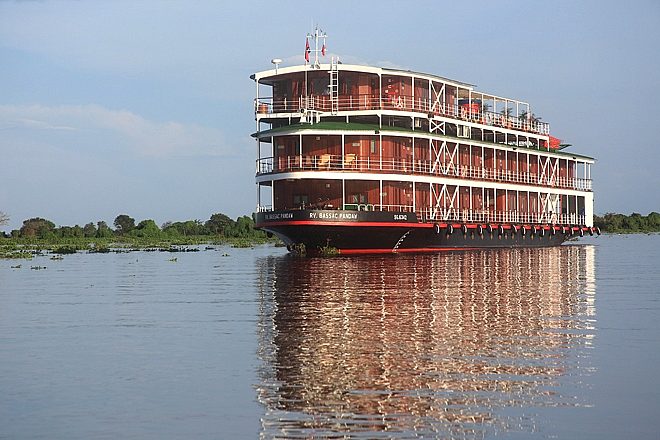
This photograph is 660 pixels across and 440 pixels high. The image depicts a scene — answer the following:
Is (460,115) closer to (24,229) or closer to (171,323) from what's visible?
(171,323)

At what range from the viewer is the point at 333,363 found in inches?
461

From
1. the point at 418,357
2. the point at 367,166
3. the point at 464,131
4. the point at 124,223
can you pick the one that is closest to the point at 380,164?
the point at 367,166

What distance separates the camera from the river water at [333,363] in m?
8.72

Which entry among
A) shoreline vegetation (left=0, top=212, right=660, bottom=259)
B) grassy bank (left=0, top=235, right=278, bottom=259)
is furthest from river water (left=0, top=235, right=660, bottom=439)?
shoreline vegetation (left=0, top=212, right=660, bottom=259)

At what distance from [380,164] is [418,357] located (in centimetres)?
3477

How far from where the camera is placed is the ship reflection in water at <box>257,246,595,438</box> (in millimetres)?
8797

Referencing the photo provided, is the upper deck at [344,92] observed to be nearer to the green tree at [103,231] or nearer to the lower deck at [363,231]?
the lower deck at [363,231]

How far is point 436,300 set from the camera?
65.9 ft

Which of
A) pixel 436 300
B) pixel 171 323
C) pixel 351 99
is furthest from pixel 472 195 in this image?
pixel 171 323

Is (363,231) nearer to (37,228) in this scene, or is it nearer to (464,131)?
(464,131)

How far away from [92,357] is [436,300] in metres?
9.42

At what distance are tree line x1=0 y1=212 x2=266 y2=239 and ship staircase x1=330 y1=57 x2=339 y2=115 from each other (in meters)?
41.8

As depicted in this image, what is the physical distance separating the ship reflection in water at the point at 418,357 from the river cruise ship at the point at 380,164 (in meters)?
21.1

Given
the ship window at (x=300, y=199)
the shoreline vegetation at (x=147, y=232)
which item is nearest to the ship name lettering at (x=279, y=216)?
the ship window at (x=300, y=199)
